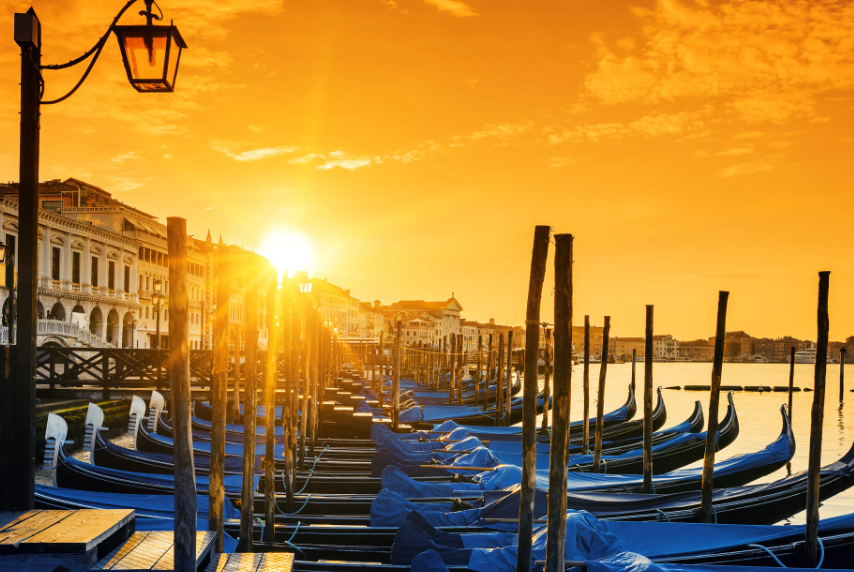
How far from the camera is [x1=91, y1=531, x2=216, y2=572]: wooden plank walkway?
3.55 metres

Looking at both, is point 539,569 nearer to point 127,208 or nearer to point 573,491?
point 573,491

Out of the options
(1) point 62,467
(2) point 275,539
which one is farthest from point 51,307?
(2) point 275,539

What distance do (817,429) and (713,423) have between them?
123 cm

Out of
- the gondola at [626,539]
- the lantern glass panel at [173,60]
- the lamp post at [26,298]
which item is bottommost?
the gondola at [626,539]

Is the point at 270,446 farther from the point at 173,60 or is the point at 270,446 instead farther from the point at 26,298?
the point at 173,60

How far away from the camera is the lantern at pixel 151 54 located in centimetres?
358

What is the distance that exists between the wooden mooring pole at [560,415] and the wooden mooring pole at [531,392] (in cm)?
17

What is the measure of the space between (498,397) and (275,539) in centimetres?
1380

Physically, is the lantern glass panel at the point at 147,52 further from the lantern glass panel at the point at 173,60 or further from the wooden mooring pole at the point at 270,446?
the wooden mooring pole at the point at 270,446

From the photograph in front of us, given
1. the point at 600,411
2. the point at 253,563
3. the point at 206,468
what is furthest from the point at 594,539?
the point at 600,411

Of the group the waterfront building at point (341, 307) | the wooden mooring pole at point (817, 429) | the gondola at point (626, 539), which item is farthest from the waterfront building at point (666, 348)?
the gondola at point (626, 539)

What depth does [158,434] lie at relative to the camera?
1259 centimetres

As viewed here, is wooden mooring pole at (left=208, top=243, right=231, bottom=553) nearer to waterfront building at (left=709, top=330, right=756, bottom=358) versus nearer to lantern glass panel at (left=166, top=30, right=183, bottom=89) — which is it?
lantern glass panel at (left=166, top=30, right=183, bottom=89)

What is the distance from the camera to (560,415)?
18.0ft
